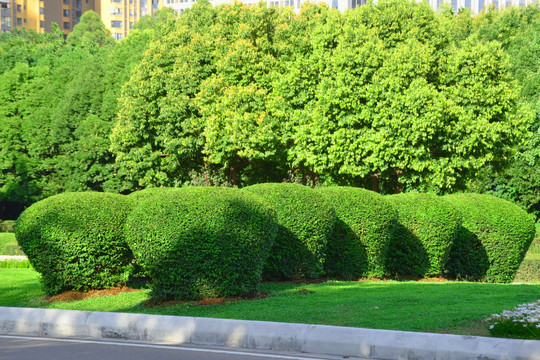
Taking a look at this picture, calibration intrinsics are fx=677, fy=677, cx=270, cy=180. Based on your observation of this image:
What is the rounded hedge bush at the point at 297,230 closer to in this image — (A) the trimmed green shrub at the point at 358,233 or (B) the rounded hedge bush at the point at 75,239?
(A) the trimmed green shrub at the point at 358,233

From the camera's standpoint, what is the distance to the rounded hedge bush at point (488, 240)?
18.0 meters

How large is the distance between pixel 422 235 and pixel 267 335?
8.82m

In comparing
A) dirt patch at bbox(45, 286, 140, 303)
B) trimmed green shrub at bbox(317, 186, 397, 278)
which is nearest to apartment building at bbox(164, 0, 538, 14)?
trimmed green shrub at bbox(317, 186, 397, 278)

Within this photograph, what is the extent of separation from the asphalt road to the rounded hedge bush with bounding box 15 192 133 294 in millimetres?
3493

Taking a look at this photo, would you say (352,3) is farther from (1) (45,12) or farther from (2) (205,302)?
(2) (205,302)

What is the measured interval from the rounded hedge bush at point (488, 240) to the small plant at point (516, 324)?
8.39 meters

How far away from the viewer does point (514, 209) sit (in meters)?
18.4

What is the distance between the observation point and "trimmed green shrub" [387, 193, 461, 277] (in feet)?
55.1

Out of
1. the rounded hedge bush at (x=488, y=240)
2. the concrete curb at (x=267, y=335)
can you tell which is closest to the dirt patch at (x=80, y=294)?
the concrete curb at (x=267, y=335)

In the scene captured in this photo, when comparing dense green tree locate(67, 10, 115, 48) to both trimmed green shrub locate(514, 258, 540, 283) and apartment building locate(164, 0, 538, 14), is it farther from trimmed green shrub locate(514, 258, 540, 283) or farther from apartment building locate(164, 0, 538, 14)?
trimmed green shrub locate(514, 258, 540, 283)

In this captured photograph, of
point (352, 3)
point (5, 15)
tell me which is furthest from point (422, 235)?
point (5, 15)

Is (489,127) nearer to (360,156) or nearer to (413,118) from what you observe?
(413,118)

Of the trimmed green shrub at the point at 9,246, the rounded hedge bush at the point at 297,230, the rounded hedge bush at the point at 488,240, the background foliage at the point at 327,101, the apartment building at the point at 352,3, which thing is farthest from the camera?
the apartment building at the point at 352,3

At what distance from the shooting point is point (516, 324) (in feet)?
28.7
